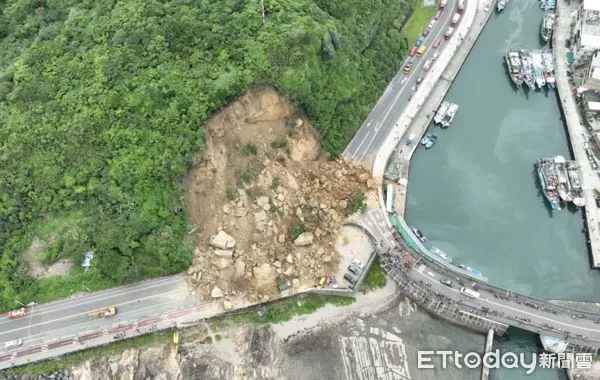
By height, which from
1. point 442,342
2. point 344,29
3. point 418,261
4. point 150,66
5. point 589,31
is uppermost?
point 589,31

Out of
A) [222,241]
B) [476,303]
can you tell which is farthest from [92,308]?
[476,303]

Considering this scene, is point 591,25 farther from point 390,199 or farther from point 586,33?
point 390,199

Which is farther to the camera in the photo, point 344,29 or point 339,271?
point 344,29

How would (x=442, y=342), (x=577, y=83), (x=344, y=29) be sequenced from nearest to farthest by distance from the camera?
(x=442, y=342), (x=344, y=29), (x=577, y=83)

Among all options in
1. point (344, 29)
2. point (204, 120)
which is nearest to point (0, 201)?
point (204, 120)

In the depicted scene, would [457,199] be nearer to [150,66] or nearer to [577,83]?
[577,83]

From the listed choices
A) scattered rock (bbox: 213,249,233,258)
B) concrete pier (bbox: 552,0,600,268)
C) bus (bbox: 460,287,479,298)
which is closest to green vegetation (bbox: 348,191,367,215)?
bus (bbox: 460,287,479,298)

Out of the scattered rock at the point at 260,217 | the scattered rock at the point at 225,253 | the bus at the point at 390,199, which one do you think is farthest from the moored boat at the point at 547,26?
the scattered rock at the point at 225,253

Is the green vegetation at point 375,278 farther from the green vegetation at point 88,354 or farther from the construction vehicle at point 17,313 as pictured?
the construction vehicle at point 17,313
